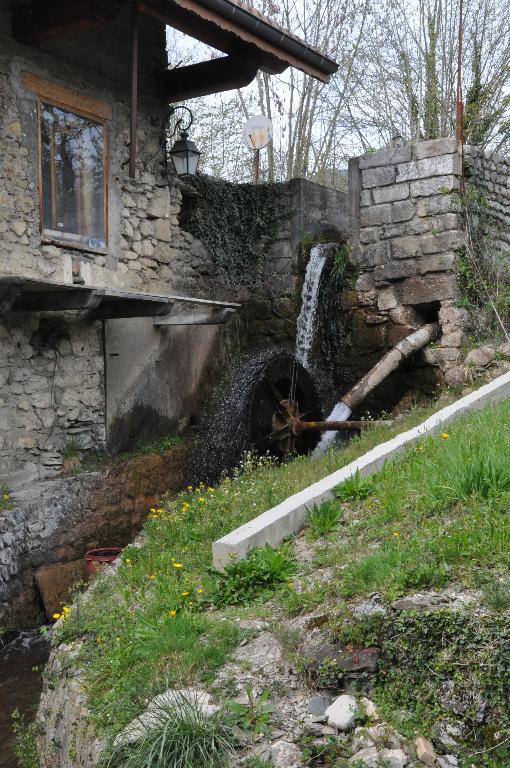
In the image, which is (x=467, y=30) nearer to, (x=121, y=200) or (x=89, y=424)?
(x=121, y=200)

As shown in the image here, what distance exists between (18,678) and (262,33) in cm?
597

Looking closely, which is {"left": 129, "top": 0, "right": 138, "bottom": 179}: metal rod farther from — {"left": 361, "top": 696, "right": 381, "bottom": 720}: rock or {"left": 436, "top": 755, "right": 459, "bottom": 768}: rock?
{"left": 436, "top": 755, "right": 459, "bottom": 768}: rock

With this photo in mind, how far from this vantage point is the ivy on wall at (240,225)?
916 centimetres

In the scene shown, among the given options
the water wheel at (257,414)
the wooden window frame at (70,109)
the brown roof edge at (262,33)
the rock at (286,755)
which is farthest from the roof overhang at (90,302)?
the rock at (286,755)

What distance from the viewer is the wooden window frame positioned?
6.92 m

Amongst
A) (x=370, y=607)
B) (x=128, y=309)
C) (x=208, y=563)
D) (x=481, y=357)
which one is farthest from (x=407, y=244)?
(x=370, y=607)

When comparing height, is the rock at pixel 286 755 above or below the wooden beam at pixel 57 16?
below

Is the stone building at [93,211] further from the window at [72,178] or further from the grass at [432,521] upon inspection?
the grass at [432,521]

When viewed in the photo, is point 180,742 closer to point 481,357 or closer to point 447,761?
point 447,761

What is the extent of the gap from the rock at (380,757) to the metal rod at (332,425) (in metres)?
4.42

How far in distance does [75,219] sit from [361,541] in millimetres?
4732

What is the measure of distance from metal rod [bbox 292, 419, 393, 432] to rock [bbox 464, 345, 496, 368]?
52.3 inches

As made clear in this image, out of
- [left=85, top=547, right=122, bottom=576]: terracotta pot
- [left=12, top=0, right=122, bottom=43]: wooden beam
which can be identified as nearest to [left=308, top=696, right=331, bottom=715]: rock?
[left=85, top=547, right=122, bottom=576]: terracotta pot

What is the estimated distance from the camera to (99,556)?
6.67 m
